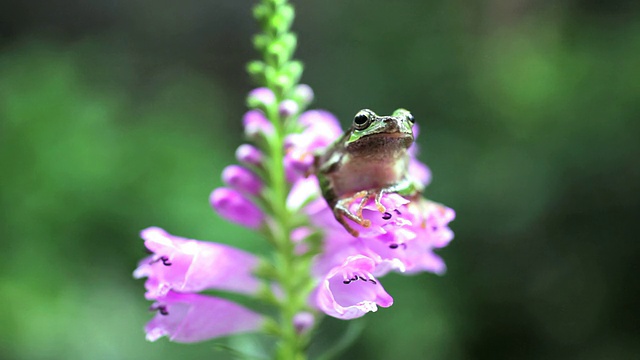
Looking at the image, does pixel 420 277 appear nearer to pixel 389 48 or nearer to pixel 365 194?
pixel 389 48

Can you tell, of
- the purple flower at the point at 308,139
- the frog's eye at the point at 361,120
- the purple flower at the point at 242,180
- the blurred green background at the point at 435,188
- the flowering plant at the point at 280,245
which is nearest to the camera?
the frog's eye at the point at 361,120

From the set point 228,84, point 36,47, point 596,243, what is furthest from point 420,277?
point 228,84

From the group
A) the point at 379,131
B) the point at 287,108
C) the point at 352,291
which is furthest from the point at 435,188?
the point at 379,131

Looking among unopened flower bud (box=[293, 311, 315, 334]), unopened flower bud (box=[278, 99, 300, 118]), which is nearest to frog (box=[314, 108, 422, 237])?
unopened flower bud (box=[278, 99, 300, 118])

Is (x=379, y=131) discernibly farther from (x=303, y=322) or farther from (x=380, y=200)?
(x=303, y=322)

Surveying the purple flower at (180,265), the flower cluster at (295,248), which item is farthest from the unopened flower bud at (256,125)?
the purple flower at (180,265)

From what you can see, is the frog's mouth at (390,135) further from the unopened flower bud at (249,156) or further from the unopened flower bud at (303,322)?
the unopened flower bud at (303,322)
